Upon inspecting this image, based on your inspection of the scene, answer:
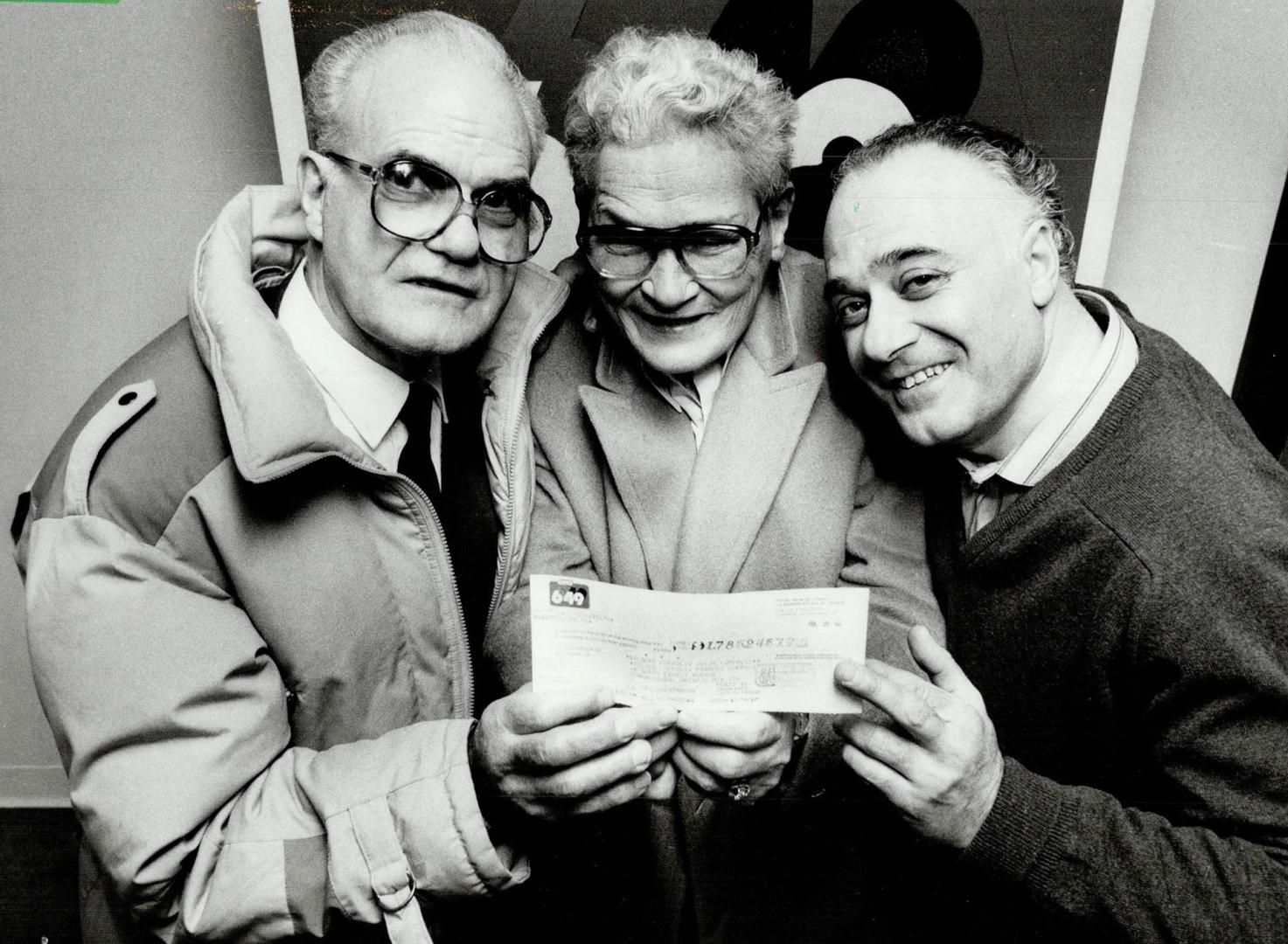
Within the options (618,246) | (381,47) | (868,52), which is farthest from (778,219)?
(381,47)

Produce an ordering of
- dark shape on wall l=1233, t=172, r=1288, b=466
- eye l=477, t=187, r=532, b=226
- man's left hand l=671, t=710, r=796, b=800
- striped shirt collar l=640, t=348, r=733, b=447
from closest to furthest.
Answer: man's left hand l=671, t=710, r=796, b=800 → eye l=477, t=187, r=532, b=226 → striped shirt collar l=640, t=348, r=733, b=447 → dark shape on wall l=1233, t=172, r=1288, b=466

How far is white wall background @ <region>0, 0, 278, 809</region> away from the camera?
1.34m

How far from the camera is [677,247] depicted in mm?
1233

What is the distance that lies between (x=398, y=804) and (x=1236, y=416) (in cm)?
131

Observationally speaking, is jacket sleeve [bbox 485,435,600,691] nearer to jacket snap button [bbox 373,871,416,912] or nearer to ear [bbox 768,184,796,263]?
jacket snap button [bbox 373,871,416,912]

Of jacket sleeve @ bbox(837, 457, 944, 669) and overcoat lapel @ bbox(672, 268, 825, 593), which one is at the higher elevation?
overcoat lapel @ bbox(672, 268, 825, 593)

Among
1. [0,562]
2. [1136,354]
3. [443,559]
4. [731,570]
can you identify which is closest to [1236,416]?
[1136,354]

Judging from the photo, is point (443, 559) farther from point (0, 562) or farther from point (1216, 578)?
point (0, 562)

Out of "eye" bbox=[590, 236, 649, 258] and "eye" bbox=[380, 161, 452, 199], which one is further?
"eye" bbox=[590, 236, 649, 258]

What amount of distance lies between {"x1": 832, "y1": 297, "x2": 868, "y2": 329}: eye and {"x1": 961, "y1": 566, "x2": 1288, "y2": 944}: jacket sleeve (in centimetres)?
54

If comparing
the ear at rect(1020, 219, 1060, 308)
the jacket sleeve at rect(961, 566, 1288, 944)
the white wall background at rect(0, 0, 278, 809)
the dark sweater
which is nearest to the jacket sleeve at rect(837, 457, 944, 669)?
the dark sweater

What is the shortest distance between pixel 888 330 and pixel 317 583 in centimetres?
90

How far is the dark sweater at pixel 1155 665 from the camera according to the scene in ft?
3.24

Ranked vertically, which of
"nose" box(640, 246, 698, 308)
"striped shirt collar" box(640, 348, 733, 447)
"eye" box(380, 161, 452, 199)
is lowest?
"striped shirt collar" box(640, 348, 733, 447)
